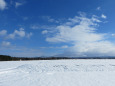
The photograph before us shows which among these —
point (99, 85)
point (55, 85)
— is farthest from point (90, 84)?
point (55, 85)

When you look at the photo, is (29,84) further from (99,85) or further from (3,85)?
(99,85)

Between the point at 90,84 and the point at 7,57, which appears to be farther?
the point at 7,57

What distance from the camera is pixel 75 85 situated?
4465 mm

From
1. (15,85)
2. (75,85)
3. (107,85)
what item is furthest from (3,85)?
(107,85)

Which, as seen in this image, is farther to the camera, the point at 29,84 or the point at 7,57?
the point at 7,57

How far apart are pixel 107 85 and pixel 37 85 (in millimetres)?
3302

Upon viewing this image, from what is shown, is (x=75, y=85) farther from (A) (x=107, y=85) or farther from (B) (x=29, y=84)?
(B) (x=29, y=84)

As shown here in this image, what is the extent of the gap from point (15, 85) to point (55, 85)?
76.3 inches

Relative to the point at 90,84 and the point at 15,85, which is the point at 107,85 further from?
the point at 15,85

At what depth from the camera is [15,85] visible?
4.58m

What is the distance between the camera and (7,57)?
122 feet

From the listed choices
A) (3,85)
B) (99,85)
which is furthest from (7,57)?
(99,85)

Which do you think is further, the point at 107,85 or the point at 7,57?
the point at 7,57

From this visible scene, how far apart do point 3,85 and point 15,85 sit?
0.56m
